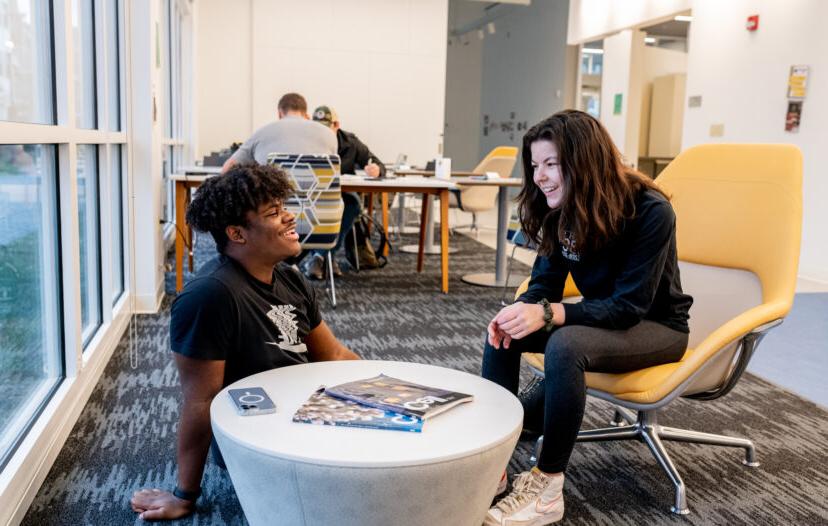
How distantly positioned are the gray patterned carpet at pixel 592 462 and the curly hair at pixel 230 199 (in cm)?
67

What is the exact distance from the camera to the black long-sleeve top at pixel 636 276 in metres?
1.78

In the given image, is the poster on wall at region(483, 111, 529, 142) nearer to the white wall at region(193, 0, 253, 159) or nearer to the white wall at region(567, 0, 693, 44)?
the white wall at region(567, 0, 693, 44)

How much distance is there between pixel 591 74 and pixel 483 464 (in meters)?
9.69

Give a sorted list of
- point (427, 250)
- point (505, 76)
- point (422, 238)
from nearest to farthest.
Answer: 1. point (422, 238)
2. point (427, 250)
3. point (505, 76)

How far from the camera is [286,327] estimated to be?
68.9 inches

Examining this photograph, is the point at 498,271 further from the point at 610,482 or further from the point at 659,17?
the point at 659,17

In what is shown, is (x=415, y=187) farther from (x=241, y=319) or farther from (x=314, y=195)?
(x=241, y=319)

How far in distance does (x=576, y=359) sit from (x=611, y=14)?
7.68 metres

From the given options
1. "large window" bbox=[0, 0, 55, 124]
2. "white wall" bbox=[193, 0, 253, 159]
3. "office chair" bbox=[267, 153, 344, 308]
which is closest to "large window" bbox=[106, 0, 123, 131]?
"office chair" bbox=[267, 153, 344, 308]

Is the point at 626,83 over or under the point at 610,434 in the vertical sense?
over

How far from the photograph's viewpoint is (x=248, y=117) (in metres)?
8.98

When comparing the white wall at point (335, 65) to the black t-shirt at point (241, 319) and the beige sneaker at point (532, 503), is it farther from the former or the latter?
the beige sneaker at point (532, 503)

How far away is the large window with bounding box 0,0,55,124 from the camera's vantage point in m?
1.81

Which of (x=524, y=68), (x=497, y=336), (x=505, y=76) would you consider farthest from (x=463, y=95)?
(x=497, y=336)
